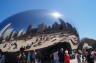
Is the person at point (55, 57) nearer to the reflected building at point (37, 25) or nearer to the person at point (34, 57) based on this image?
the reflected building at point (37, 25)

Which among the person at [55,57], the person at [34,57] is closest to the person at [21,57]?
the person at [34,57]

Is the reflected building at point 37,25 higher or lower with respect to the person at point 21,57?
higher

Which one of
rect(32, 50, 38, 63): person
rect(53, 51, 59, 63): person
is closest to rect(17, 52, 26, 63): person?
rect(32, 50, 38, 63): person

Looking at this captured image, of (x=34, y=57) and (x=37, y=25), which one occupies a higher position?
(x=37, y=25)

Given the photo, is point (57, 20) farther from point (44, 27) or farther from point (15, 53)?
point (15, 53)

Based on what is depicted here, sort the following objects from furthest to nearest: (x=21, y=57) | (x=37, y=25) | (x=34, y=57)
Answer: (x=34, y=57) < (x=21, y=57) < (x=37, y=25)

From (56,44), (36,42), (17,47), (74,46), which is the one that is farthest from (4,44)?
(74,46)

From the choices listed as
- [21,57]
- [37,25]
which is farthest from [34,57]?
[37,25]

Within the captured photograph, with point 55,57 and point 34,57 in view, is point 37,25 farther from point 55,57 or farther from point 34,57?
point 55,57

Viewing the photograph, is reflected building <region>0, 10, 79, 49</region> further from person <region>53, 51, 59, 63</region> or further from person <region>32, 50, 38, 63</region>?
person <region>32, 50, 38, 63</region>

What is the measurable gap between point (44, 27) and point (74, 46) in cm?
308

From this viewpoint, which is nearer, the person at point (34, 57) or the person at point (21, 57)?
the person at point (21, 57)

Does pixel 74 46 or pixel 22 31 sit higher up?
pixel 22 31

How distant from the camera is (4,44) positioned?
55.5 ft
